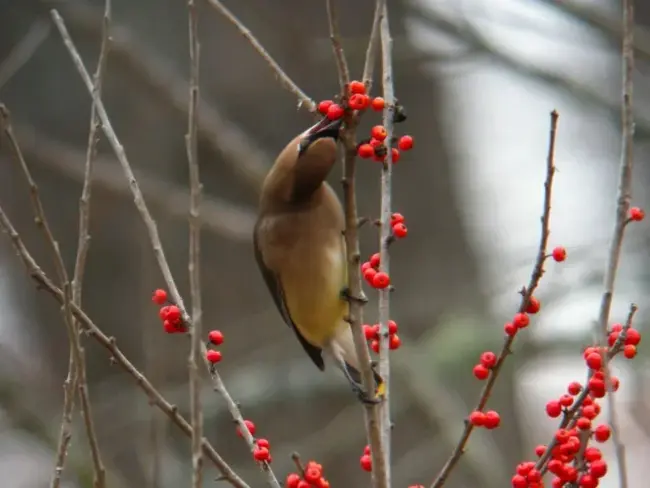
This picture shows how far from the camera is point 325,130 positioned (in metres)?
2.01

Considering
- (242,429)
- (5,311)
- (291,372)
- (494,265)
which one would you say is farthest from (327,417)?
(242,429)

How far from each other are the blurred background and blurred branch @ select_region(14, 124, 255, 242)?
12 mm

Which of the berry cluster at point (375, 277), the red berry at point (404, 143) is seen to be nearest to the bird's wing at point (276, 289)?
the berry cluster at point (375, 277)

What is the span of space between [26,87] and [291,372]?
1.72 m

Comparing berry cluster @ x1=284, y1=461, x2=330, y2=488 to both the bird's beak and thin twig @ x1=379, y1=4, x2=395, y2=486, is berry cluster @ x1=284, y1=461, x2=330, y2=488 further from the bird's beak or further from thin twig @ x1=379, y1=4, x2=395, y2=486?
the bird's beak

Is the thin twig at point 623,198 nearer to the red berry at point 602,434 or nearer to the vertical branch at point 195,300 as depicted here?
the red berry at point 602,434

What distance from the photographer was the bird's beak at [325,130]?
1.88 meters

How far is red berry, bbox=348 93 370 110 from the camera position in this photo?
4.98 ft

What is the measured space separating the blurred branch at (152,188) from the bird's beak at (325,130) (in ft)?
5.80

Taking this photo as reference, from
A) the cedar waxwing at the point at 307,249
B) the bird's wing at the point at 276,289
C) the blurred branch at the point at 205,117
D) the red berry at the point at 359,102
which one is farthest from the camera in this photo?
the blurred branch at the point at 205,117

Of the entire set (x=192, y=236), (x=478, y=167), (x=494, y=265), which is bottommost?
(x=192, y=236)

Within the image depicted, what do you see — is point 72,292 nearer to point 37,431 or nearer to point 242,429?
point 242,429

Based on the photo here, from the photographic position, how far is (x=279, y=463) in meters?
4.26

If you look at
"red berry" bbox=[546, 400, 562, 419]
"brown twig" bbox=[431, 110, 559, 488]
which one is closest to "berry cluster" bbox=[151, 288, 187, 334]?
"brown twig" bbox=[431, 110, 559, 488]
